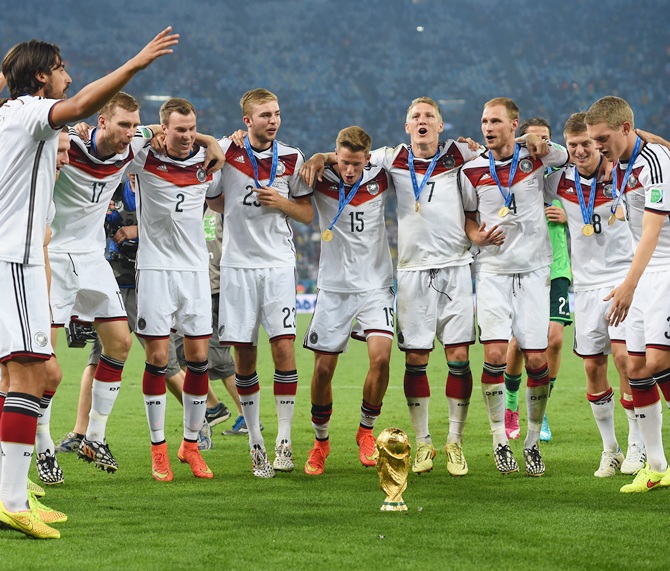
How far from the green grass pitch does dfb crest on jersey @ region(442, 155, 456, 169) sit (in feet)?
6.80

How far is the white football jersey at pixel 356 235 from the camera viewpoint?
263 inches

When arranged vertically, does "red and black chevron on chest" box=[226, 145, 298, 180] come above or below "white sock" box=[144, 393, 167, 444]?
above

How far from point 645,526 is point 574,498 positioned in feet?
2.66

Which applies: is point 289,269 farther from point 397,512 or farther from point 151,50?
point 151,50

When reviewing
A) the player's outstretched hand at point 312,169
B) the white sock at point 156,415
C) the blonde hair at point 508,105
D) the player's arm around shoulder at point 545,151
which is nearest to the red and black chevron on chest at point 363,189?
the player's outstretched hand at point 312,169

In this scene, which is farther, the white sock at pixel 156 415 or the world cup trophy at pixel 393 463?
the white sock at pixel 156 415

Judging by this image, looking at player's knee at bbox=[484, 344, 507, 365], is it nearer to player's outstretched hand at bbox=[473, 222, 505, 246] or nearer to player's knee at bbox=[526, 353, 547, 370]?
player's knee at bbox=[526, 353, 547, 370]

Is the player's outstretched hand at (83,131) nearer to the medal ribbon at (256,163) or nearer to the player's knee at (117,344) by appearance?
the medal ribbon at (256,163)

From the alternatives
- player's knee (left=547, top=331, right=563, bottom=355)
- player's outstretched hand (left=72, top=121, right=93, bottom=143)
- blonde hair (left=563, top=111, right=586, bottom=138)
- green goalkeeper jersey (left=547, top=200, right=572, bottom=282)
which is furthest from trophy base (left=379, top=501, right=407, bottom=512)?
green goalkeeper jersey (left=547, top=200, right=572, bottom=282)

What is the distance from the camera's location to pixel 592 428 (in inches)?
332

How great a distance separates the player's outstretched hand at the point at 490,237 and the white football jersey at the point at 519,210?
93 mm

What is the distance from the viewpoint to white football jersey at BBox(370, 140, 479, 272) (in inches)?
260

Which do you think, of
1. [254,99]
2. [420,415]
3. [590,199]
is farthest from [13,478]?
[590,199]

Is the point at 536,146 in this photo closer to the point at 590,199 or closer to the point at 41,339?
the point at 590,199
